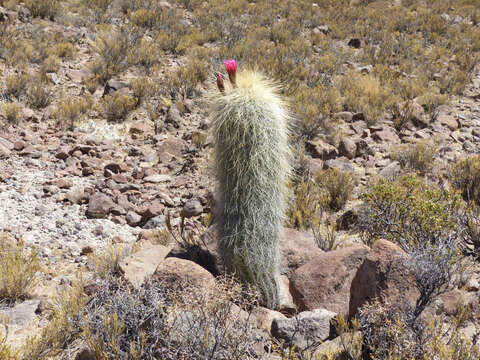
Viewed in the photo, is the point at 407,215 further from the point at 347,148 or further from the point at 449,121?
the point at 449,121

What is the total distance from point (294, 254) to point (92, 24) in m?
9.54

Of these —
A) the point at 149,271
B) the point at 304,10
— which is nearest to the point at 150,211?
the point at 149,271

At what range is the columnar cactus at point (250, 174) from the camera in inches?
126

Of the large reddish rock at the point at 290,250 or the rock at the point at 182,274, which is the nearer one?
the rock at the point at 182,274

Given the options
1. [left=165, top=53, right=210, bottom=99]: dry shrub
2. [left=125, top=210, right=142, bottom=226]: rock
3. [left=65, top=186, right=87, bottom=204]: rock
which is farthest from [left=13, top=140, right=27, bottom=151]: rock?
[left=165, top=53, right=210, bottom=99]: dry shrub

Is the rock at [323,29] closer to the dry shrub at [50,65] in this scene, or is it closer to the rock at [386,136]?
the rock at [386,136]

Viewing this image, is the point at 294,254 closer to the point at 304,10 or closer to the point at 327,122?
the point at 327,122

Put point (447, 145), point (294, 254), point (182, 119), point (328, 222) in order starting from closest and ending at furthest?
point (294, 254) < point (328, 222) < point (447, 145) < point (182, 119)

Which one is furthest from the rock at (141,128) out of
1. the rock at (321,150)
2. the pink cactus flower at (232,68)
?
the pink cactus flower at (232,68)

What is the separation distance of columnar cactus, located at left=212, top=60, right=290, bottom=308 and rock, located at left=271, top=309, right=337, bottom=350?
1.79 feet

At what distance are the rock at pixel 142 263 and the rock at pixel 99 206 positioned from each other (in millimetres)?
891

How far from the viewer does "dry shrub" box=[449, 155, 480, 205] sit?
200 inches

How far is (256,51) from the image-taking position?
9789 millimetres

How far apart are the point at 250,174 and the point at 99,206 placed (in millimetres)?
2511
